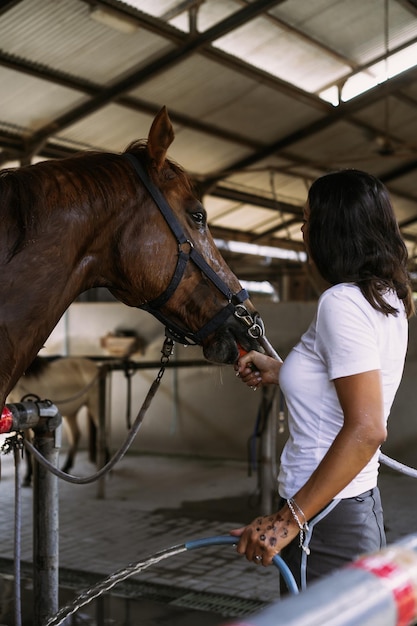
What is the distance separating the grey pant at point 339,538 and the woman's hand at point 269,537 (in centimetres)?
9

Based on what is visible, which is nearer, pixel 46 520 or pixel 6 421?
pixel 6 421

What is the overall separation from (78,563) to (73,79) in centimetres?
525

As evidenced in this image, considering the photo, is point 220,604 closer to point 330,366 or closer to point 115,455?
point 115,455

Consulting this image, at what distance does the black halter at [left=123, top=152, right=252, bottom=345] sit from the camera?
1.78 metres

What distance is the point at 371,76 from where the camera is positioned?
9.68m

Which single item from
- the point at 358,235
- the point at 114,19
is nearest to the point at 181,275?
the point at 358,235

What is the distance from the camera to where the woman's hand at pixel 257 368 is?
5.63 feet

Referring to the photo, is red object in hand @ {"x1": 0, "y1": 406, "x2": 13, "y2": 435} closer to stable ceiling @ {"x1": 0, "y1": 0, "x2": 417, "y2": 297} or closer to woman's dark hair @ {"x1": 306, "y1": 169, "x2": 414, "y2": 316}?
woman's dark hair @ {"x1": 306, "y1": 169, "x2": 414, "y2": 316}

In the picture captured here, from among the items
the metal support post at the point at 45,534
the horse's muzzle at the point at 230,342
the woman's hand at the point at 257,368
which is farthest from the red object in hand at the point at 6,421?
the woman's hand at the point at 257,368

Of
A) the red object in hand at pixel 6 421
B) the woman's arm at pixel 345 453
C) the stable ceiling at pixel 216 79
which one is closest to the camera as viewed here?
the woman's arm at pixel 345 453

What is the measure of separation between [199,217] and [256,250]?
540 inches

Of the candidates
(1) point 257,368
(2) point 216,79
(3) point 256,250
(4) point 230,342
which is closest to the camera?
(1) point 257,368

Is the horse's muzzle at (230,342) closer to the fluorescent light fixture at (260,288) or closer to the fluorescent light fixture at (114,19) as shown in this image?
the fluorescent light fixture at (114,19)

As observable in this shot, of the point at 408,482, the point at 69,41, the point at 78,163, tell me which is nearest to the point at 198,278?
the point at 78,163
